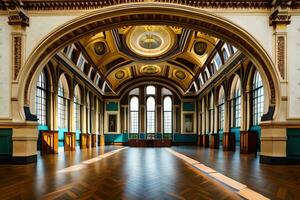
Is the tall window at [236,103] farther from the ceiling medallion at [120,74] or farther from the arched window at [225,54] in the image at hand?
the ceiling medallion at [120,74]

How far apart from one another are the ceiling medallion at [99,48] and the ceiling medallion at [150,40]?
5.80 ft

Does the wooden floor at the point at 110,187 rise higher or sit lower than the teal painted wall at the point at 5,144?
lower

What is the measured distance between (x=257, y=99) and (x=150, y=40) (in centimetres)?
954

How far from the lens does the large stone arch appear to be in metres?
9.02

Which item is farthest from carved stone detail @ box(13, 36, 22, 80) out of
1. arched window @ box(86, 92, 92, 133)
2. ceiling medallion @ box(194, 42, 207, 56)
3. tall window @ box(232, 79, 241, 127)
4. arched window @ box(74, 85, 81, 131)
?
arched window @ box(86, 92, 92, 133)

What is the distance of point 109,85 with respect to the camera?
92.6 ft

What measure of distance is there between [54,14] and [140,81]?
21.4 meters

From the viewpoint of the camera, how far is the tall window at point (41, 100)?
14.1 metres

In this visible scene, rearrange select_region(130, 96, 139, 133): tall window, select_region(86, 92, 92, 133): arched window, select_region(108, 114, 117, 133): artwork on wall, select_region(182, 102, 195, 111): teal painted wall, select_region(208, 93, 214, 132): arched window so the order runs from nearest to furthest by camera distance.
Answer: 1. select_region(86, 92, 92, 133): arched window
2. select_region(208, 93, 214, 132): arched window
3. select_region(108, 114, 117, 133): artwork on wall
4. select_region(182, 102, 195, 111): teal painted wall
5. select_region(130, 96, 139, 133): tall window

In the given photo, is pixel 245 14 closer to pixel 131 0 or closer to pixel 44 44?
pixel 131 0

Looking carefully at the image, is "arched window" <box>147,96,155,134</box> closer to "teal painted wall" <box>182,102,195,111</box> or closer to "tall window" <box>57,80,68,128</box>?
"teal painted wall" <box>182,102,195,111</box>

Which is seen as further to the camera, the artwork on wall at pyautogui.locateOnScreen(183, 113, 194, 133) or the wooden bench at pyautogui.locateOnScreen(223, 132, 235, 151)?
the artwork on wall at pyautogui.locateOnScreen(183, 113, 194, 133)

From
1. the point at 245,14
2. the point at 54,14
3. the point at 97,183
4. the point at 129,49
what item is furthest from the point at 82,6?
the point at 129,49

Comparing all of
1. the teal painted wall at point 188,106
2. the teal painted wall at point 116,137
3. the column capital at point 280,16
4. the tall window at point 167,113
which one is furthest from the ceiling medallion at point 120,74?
the column capital at point 280,16
